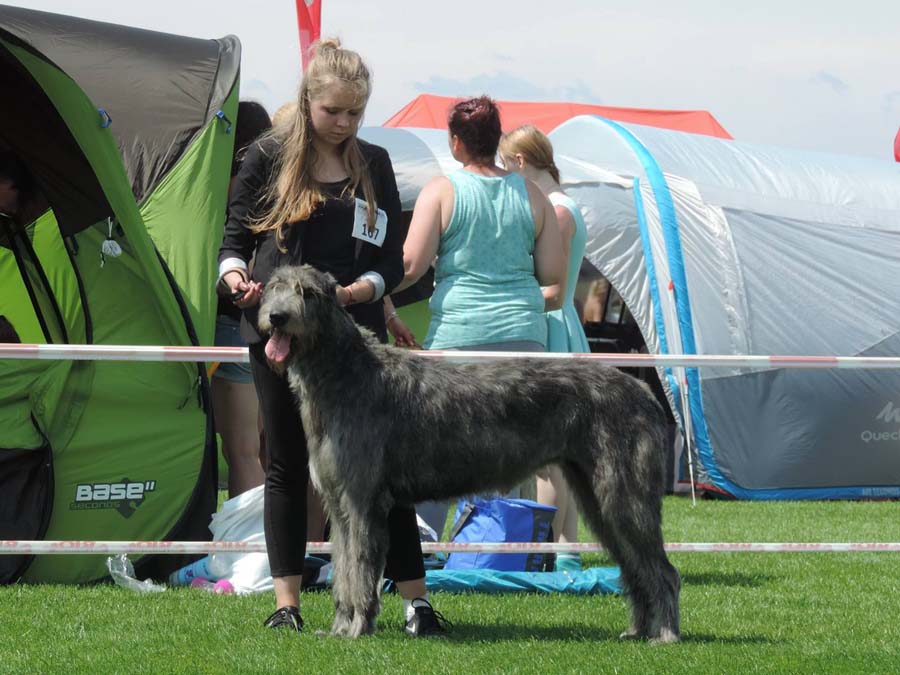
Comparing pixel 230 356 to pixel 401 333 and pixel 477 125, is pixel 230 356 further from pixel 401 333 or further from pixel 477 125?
pixel 477 125

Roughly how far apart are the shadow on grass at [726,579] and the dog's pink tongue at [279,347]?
9.07 ft

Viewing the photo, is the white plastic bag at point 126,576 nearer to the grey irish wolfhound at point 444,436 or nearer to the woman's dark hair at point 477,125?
the grey irish wolfhound at point 444,436

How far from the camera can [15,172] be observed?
698cm

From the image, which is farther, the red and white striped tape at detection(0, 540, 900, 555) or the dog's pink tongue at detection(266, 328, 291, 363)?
the red and white striped tape at detection(0, 540, 900, 555)

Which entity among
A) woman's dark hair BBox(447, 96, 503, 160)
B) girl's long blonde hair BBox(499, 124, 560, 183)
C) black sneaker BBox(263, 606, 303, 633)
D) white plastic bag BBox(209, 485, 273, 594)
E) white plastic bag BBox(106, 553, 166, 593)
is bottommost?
white plastic bag BBox(106, 553, 166, 593)

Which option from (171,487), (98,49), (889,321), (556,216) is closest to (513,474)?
(556,216)

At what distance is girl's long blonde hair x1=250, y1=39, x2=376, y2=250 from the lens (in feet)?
15.4

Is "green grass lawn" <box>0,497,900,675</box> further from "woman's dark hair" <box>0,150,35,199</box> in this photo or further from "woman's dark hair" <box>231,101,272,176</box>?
"woman's dark hair" <box>231,101,272,176</box>

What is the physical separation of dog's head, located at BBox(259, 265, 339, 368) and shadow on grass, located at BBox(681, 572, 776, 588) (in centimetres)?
272

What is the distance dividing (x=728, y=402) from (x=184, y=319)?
5160 mm

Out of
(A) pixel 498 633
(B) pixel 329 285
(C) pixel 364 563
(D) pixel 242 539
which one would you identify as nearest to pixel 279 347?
(B) pixel 329 285

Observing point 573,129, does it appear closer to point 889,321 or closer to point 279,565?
point 889,321

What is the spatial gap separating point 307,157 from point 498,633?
1881 millimetres

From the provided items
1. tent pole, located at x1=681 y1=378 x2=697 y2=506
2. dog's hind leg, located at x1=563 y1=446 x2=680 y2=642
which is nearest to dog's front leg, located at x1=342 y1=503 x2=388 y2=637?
dog's hind leg, located at x1=563 y1=446 x2=680 y2=642
